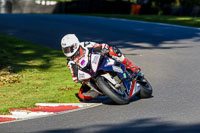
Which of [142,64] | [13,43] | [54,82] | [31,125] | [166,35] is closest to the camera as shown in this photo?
[31,125]

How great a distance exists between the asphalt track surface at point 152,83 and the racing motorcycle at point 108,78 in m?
0.27

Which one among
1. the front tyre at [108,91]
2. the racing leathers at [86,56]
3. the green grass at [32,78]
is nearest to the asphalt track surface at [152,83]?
the front tyre at [108,91]

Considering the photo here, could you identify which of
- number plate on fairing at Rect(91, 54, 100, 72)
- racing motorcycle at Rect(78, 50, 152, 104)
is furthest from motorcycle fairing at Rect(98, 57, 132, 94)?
number plate on fairing at Rect(91, 54, 100, 72)

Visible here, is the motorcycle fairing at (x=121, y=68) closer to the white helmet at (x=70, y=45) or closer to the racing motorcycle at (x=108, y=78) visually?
the racing motorcycle at (x=108, y=78)

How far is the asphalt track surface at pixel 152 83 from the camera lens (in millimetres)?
6508

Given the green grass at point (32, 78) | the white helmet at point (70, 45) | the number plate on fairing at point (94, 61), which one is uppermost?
the white helmet at point (70, 45)

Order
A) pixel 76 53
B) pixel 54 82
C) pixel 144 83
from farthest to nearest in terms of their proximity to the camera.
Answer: pixel 54 82, pixel 144 83, pixel 76 53

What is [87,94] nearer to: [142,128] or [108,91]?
[108,91]

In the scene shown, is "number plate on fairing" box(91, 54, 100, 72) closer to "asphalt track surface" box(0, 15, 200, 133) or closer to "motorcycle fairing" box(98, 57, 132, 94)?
"motorcycle fairing" box(98, 57, 132, 94)

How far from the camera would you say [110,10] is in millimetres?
43031

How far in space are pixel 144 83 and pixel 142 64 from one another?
189 inches

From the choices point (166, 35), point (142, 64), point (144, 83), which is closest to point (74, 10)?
point (166, 35)

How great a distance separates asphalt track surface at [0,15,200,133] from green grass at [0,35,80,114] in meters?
1.48

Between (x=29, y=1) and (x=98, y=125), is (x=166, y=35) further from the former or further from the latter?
(x=29, y=1)
